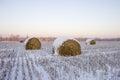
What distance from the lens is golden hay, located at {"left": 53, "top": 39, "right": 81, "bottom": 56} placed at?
14264 millimetres

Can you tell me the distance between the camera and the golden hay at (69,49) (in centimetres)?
1426

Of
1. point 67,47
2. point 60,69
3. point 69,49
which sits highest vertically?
point 67,47

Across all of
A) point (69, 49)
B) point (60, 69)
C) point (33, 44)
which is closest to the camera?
point (60, 69)

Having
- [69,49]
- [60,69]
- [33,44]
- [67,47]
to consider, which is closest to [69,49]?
[69,49]

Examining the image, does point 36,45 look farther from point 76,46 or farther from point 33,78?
point 33,78

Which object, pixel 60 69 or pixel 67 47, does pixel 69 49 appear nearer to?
pixel 67 47

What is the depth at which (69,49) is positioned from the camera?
14430 millimetres

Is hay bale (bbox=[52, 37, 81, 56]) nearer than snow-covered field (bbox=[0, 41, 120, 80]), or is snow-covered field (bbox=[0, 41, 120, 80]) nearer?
snow-covered field (bbox=[0, 41, 120, 80])

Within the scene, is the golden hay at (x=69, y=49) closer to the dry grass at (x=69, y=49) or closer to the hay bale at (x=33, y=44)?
the dry grass at (x=69, y=49)

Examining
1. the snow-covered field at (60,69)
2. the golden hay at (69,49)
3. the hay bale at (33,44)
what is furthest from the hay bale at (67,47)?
the hay bale at (33,44)

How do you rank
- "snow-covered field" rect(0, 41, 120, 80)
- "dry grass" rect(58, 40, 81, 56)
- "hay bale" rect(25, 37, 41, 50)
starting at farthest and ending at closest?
"hay bale" rect(25, 37, 41, 50) < "dry grass" rect(58, 40, 81, 56) < "snow-covered field" rect(0, 41, 120, 80)

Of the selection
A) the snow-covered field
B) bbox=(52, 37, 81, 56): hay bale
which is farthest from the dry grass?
the snow-covered field

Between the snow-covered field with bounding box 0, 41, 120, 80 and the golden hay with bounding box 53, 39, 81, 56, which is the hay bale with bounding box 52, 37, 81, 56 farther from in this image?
the snow-covered field with bounding box 0, 41, 120, 80

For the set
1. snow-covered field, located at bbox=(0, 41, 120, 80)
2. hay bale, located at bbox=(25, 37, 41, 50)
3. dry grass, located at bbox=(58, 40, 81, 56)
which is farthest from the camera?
hay bale, located at bbox=(25, 37, 41, 50)
